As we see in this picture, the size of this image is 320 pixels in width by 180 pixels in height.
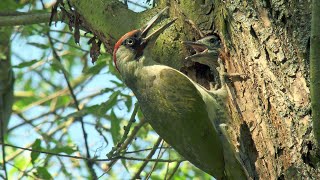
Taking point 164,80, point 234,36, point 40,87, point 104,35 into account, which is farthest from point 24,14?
point 40,87

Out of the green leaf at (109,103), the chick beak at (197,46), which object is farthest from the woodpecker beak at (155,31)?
the green leaf at (109,103)

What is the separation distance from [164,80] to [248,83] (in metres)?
1.02

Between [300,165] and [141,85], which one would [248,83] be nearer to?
[300,165]

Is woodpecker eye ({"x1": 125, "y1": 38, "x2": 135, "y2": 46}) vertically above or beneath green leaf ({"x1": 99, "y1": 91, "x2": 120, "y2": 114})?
beneath

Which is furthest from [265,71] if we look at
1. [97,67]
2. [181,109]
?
[97,67]

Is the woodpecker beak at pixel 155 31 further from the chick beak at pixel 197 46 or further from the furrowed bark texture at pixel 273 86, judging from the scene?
the furrowed bark texture at pixel 273 86

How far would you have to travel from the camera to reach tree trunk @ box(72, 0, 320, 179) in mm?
3493

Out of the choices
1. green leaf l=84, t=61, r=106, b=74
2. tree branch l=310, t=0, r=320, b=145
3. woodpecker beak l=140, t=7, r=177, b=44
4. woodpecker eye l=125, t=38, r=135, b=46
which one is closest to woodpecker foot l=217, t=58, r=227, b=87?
woodpecker beak l=140, t=7, r=177, b=44

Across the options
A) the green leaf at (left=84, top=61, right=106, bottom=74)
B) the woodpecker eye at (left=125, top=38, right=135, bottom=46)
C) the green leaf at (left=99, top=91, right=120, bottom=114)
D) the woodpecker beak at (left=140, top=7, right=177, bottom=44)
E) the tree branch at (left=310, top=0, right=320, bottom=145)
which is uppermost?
the green leaf at (left=84, top=61, right=106, bottom=74)

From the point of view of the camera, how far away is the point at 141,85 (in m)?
5.10

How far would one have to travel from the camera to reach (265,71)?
3.80 m

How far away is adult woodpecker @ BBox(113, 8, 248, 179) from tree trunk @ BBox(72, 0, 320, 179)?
0.23m

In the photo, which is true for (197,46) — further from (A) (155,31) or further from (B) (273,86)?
(B) (273,86)

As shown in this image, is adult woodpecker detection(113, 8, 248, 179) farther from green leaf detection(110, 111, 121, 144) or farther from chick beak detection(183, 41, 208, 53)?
green leaf detection(110, 111, 121, 144)
